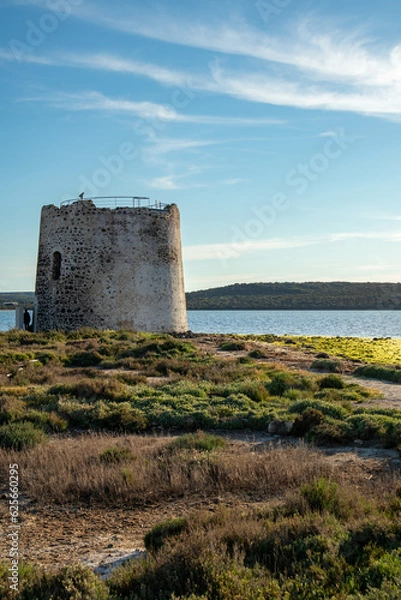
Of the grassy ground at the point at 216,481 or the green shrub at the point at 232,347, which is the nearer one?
the grassy ground at the point at 216,481

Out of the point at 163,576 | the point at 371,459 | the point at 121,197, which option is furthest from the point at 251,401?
the point at 121,197

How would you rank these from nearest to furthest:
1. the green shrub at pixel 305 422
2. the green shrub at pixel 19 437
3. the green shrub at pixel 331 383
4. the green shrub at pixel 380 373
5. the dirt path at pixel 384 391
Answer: the green shrub at pixel 19 437 < the green shrub at pixel 305 422 < the dirt path at pixel 384 391 < the green shrub at pixel 331 383 < the green shrub at pixel 380 373

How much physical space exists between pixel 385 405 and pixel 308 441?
3986 millimetres

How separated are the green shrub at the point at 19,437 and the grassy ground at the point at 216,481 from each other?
0.02 m

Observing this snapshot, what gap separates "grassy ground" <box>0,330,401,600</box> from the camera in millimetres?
4277

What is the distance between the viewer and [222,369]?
1747 centimetres

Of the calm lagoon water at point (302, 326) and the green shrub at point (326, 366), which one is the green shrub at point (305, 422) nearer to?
the green shrub at point (326, 366)

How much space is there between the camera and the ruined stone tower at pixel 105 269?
28766mm

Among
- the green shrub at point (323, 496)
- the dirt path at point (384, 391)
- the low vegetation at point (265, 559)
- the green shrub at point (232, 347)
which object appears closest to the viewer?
the low vegetation at point (265, 559)

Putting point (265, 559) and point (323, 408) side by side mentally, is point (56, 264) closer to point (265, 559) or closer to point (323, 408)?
point (323, 408)

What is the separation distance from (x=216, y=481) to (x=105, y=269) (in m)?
22.7

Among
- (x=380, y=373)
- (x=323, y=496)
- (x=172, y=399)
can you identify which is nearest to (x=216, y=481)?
→ (x=323, y=496)

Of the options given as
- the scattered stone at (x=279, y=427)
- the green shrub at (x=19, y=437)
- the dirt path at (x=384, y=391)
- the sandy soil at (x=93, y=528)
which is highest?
the green shrub at (x=19, y=437)

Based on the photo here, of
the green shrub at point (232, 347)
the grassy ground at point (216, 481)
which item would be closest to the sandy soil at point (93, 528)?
the grassy ground at point (216, 481)
